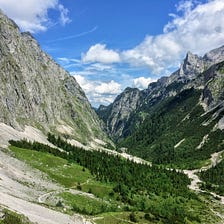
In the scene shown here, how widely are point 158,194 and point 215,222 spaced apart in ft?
117

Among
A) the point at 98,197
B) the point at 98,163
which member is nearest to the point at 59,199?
the point at 98,197

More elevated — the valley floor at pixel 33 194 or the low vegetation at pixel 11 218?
the valley floor at pixel 33 194

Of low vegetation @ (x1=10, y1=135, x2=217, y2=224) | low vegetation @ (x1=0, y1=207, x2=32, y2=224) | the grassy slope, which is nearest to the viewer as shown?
low vegetation @ (x1=0, y1=207, x2=32, y2=224)

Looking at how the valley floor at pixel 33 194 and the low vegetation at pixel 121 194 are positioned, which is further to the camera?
the low vegetation at pixel 121 194

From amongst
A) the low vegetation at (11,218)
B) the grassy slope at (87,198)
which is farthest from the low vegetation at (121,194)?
the low vegetation at (11,218)

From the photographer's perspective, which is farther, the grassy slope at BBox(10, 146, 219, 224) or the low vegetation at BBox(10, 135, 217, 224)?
the low vegetation at BBox(10, 135, 217, 224)

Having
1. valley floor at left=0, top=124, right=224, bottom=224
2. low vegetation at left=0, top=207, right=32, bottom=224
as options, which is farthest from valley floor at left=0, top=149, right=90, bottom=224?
low vegetation at left=0, top=207, right=32, bottom=224

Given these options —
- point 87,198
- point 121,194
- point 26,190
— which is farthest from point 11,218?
point 121,194

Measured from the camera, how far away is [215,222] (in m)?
139

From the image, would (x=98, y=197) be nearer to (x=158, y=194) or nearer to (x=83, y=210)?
(x=83, y=210)

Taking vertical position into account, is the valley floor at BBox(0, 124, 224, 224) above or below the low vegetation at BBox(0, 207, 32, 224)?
above

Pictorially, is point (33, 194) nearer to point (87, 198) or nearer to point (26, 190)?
point (26, 190)

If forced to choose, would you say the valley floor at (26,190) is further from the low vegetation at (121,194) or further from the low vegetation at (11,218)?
the low vegetation at (121,194)

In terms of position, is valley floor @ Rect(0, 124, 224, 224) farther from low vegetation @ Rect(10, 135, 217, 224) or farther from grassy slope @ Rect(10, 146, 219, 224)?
low vegetation @ Rect(10, 135, 217, 224)
